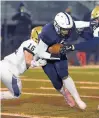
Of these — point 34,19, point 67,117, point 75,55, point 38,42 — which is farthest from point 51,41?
point 34,19

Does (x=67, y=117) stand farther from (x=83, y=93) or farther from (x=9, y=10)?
(x=9, y=10)

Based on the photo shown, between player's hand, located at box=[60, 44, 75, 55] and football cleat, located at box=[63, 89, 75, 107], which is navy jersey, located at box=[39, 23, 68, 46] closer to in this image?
player's hand, located at box=[60, 44, 75, 55]

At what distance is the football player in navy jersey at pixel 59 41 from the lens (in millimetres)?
4953

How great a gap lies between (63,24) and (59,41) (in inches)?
9.2

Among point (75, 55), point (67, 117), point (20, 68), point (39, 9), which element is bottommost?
point (75, 55)

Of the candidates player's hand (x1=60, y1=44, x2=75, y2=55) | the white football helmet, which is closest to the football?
player's hand (x1=60, y1=44, x2=75, y2=55)

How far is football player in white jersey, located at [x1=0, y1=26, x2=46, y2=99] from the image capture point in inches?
182

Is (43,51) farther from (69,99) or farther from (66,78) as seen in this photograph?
(69,99)

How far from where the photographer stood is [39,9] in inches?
594

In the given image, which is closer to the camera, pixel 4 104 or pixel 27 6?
pixel 4 104

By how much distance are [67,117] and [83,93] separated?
87.4 inches

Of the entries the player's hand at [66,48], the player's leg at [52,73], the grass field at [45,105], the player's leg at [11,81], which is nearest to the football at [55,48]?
the player's hand at [66,48]

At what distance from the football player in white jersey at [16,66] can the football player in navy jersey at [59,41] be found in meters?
0.12

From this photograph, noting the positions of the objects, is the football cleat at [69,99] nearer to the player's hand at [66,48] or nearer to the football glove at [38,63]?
the football glove at [38,63]
